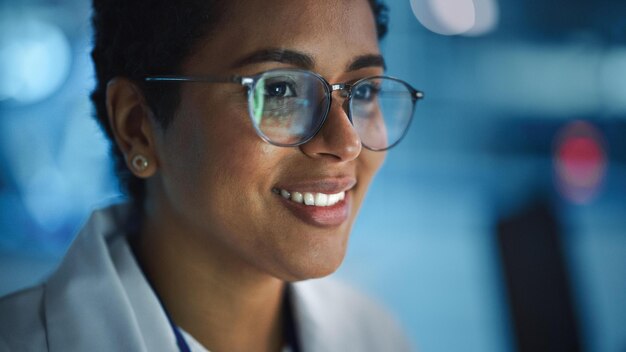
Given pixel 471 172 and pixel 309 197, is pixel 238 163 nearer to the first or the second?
pixel 309 197

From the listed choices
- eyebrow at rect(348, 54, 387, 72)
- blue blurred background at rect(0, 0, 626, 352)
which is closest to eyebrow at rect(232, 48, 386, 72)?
eyebrow at rect(348, 54, 387, 72)

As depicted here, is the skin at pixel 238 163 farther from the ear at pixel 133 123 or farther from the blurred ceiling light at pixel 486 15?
the blurred ceiling light at pixel 486 15

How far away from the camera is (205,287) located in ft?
4.31

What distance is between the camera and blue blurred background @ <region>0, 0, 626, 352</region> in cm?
265

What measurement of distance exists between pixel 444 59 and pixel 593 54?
41.1 inches

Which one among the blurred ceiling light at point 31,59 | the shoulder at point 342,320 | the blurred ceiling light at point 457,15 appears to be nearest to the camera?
the shoulder at point 342,320

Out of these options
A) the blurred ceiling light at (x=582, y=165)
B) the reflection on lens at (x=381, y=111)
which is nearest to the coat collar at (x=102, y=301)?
the reflection on lens at (x=381, y=111)

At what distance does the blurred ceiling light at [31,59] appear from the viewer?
252 cm

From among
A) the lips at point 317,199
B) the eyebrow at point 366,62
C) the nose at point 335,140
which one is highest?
the eyebrow at point 366,62

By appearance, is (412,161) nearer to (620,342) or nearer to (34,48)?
(620,342)

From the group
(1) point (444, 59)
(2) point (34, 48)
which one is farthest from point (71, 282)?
(1) point (444, 59)

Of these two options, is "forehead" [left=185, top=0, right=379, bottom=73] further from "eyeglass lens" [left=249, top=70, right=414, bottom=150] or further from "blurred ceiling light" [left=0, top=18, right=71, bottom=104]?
"blurred ceiling light" [left=0, top=18, right=71, bottom=104]

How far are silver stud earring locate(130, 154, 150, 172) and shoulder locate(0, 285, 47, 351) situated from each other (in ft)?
1.16

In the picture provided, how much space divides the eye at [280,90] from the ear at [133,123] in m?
0.30
